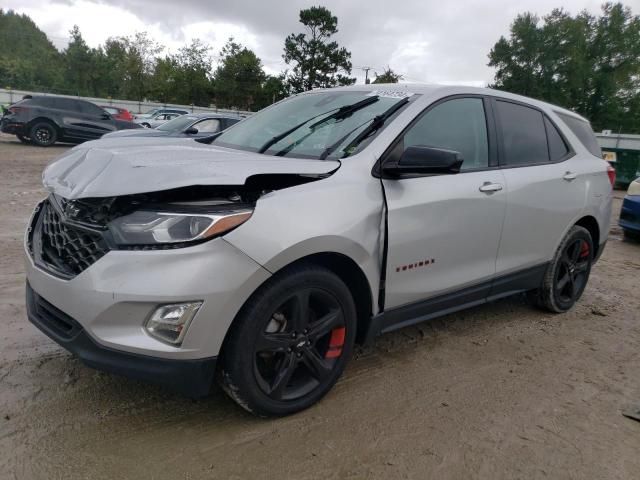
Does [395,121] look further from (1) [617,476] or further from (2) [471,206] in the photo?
(1) [617,476]

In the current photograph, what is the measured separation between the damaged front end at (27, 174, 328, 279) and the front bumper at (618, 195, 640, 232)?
695 centimetres

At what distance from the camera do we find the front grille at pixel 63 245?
208 centimetres

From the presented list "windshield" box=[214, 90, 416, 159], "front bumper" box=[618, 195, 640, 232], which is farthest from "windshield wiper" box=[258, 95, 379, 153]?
"front bumper" box=[618, 195, 640, 232]

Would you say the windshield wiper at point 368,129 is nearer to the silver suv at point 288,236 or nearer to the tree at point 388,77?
the silver suv at point 288,236

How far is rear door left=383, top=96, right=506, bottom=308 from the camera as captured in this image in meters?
2.69

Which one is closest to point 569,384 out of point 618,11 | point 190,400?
point 190,400

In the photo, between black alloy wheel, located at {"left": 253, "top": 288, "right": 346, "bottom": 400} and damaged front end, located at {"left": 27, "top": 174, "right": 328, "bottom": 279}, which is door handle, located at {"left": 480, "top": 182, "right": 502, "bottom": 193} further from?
damaged front end, located at {"left": 27, "top": 174, "right": 328, "bottom": 279}

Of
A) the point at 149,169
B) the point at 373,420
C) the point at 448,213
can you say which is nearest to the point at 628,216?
the point at 448,213

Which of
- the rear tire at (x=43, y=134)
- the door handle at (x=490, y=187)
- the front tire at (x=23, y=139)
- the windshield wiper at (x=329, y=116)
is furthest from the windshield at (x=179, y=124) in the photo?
the door handle at (x=490, y=187)

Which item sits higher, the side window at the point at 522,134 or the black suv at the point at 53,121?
the side window at the point at 522,134

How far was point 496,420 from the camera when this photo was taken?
2572mm

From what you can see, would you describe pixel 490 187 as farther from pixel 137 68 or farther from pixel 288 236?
pixel 137 68

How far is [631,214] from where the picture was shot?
7.40m

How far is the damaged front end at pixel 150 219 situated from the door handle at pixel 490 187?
1405 millimetres
